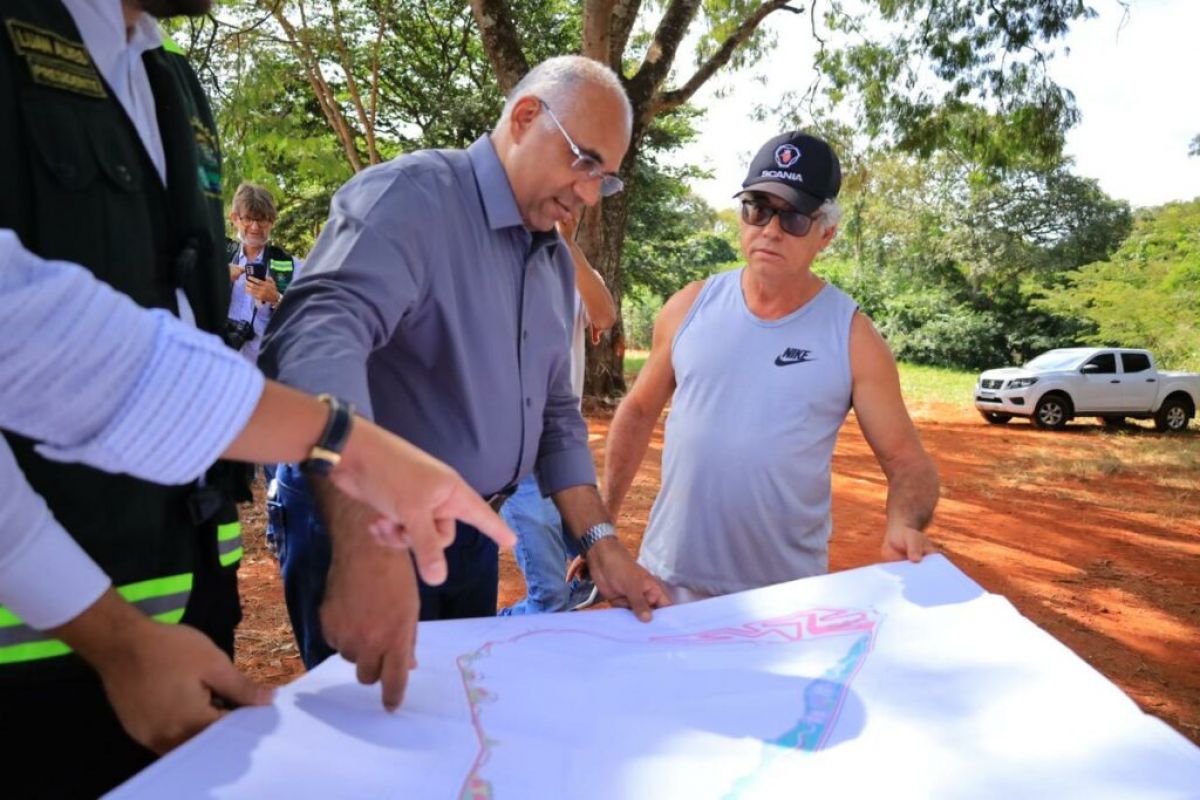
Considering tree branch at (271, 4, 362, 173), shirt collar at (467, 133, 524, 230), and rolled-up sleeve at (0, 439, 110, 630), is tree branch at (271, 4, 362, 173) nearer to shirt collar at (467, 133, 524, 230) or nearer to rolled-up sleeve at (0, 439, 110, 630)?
shirt collar at (467, 133, 524, 230)

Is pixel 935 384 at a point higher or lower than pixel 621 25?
lower

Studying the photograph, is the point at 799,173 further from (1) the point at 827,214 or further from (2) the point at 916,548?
(2) the point at 916,548

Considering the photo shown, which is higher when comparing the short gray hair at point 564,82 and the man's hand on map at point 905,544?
the short gray hair at point 564,82

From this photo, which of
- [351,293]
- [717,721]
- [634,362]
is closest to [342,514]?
[351,293]

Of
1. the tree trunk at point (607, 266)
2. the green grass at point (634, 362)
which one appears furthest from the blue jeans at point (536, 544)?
the green grass at point (634, 362)

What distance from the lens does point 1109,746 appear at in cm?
120

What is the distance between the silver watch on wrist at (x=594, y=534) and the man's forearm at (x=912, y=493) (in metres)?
0.66

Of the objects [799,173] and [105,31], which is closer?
[105,31]

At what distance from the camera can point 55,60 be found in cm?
109

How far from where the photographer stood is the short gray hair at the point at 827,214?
2.49 m

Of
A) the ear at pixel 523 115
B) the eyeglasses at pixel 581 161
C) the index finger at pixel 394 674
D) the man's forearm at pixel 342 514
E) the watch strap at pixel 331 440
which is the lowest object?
the index finger at pixel 394 674

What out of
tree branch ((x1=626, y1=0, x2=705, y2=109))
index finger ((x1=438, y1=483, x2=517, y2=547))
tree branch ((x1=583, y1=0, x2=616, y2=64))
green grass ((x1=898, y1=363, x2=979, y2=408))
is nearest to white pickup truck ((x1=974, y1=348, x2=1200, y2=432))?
green grass ((x1=898, y1=363, x2=979, y2=408))

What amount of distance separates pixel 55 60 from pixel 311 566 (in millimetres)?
1023

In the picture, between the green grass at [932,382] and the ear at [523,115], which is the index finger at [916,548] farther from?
the green grass at [932,382]
